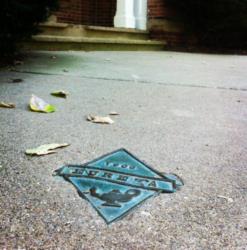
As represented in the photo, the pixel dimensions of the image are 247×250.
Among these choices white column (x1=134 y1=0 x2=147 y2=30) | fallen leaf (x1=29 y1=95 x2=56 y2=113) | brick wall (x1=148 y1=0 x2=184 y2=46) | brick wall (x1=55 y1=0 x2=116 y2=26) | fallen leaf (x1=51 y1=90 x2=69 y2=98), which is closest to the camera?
fallen leaf (x1=29 y1=95 x2=56 y2=113)

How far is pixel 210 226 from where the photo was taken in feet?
3.21

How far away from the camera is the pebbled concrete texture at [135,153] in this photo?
926 mm

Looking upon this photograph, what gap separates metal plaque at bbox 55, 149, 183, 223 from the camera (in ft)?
3.49

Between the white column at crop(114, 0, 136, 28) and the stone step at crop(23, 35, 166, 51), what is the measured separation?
1.79 ft

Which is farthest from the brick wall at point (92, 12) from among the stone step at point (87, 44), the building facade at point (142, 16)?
the stone step at point (87, 44)

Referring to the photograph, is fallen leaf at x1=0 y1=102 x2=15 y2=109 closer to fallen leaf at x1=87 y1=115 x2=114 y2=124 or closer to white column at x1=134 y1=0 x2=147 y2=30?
fallen leaf at x1=87 y1=115 x2=114 y2=124

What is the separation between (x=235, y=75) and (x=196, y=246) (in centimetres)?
309

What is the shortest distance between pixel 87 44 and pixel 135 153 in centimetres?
407

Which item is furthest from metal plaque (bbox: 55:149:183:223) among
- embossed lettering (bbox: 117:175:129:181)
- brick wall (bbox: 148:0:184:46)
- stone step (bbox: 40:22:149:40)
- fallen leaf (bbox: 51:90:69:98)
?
brick wall (bbox: 148:0:184:46)

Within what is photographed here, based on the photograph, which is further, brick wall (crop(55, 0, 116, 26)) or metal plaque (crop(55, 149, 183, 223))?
brick wall (crop(55, 0, 116, 26))

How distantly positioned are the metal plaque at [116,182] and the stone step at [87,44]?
3.34m

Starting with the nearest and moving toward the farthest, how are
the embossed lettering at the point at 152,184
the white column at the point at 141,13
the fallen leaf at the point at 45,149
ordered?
the embossed lettering at the point at 152,184 → the fallen leaf at the point at 45,149 → the white column at the point at 141,13

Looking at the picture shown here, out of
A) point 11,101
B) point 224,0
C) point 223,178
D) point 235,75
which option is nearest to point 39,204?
point 223,178

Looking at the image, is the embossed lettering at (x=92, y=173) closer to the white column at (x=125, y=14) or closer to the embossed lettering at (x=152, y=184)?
the embossed lettering at (x=152, y=184)
